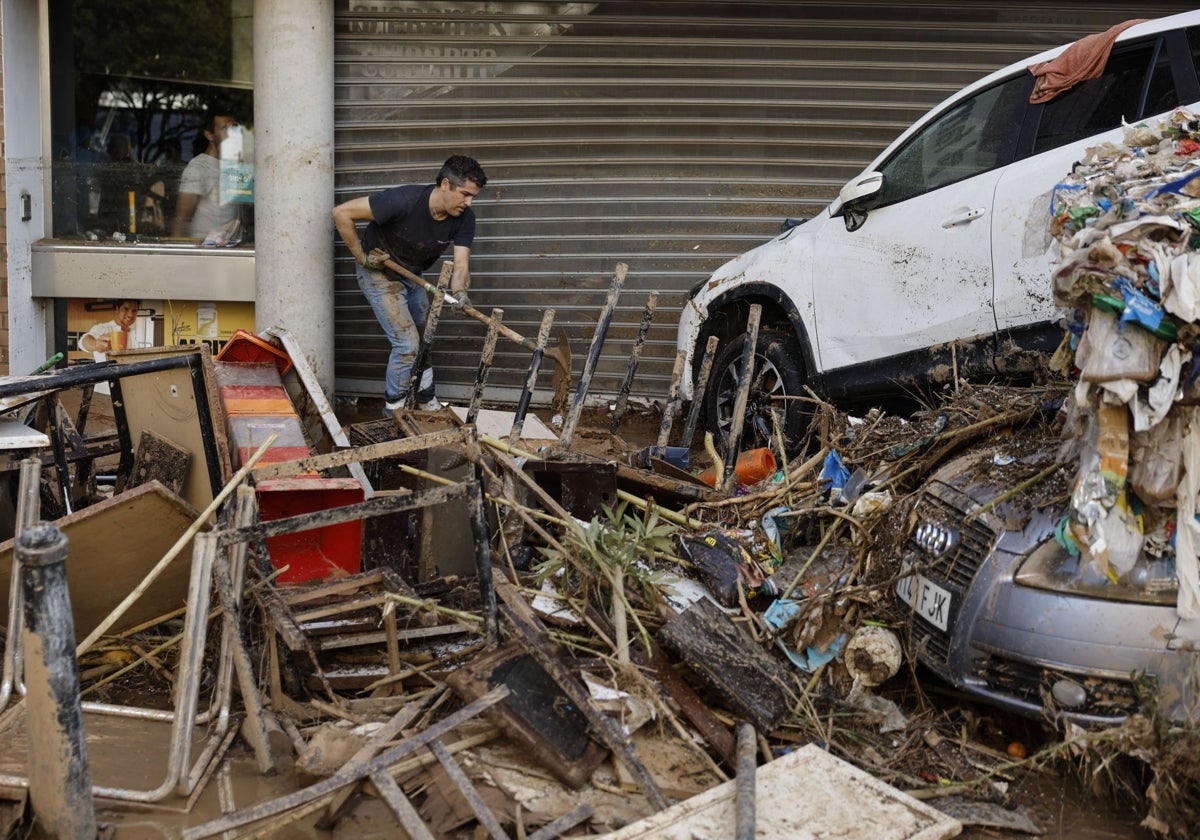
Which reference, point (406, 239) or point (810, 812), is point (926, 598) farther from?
point (406, 239)

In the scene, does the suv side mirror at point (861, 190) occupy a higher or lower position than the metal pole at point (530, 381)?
higher

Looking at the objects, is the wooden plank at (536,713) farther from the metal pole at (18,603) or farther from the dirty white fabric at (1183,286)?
the dirty white fabric at (1183,286)

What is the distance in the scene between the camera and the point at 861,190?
5961 millimetres

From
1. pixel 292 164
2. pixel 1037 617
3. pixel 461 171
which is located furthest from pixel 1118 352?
pixel 292 164

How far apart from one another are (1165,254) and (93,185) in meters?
7.83

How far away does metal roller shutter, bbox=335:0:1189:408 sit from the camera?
8.70 m

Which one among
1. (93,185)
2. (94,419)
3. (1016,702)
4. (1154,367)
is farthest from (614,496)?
(93,185)

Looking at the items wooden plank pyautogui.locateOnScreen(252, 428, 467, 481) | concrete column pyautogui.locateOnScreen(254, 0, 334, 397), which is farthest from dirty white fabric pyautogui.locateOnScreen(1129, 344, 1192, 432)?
concrete column pyautogui.locateOnScreen(254, 0, 334, 397)

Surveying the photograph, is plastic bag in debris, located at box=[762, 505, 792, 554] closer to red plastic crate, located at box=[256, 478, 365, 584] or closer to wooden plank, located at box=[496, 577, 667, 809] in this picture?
wooden plank, located at box=[496, 577, 667, 809]

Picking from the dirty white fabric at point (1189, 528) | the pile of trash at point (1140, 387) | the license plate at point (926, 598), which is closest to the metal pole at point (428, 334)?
the license plate at point (926, 598)

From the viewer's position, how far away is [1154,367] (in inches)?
134

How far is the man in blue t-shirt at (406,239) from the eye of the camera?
7.46 meters

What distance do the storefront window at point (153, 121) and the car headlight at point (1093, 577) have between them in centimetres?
689

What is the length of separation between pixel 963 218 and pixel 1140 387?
2.11 meters
